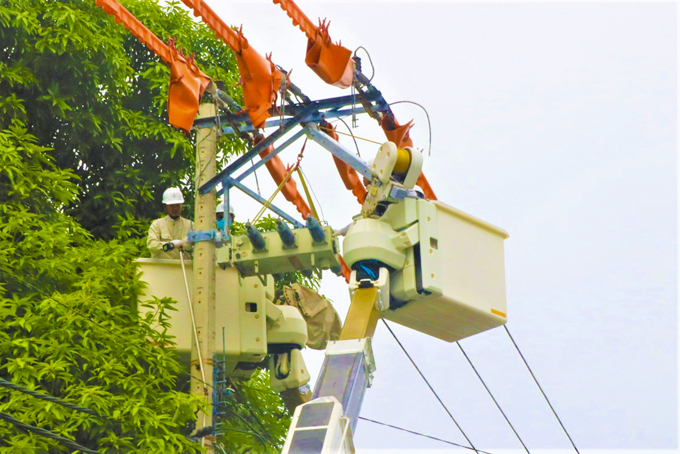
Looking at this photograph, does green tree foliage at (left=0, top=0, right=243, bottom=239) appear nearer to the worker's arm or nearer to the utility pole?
the worker's arm

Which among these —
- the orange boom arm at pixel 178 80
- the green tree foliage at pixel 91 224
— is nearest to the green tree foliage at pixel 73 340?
the green tree foliage at pixel 91 224

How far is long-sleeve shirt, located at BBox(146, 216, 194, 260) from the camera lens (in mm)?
15688

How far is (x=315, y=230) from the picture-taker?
14141mm

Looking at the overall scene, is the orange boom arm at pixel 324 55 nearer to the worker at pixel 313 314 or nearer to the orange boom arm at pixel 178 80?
the orange boom arm at pixel 178 80

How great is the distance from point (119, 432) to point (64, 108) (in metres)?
4.78

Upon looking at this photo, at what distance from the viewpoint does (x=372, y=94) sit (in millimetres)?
15125

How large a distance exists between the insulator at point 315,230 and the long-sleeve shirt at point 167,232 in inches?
80.6

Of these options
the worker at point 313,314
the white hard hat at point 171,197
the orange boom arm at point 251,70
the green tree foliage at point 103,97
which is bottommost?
the worker at point 313,314

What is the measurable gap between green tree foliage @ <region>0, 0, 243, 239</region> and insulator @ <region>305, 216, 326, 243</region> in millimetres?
4429

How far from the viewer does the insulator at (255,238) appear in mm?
14398

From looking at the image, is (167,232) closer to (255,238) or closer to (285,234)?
(255,238)

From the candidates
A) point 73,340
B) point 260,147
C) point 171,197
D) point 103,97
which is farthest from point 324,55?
point 103,97

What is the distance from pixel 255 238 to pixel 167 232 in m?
1.82

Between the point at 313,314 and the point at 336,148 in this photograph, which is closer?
the point at 336,148
